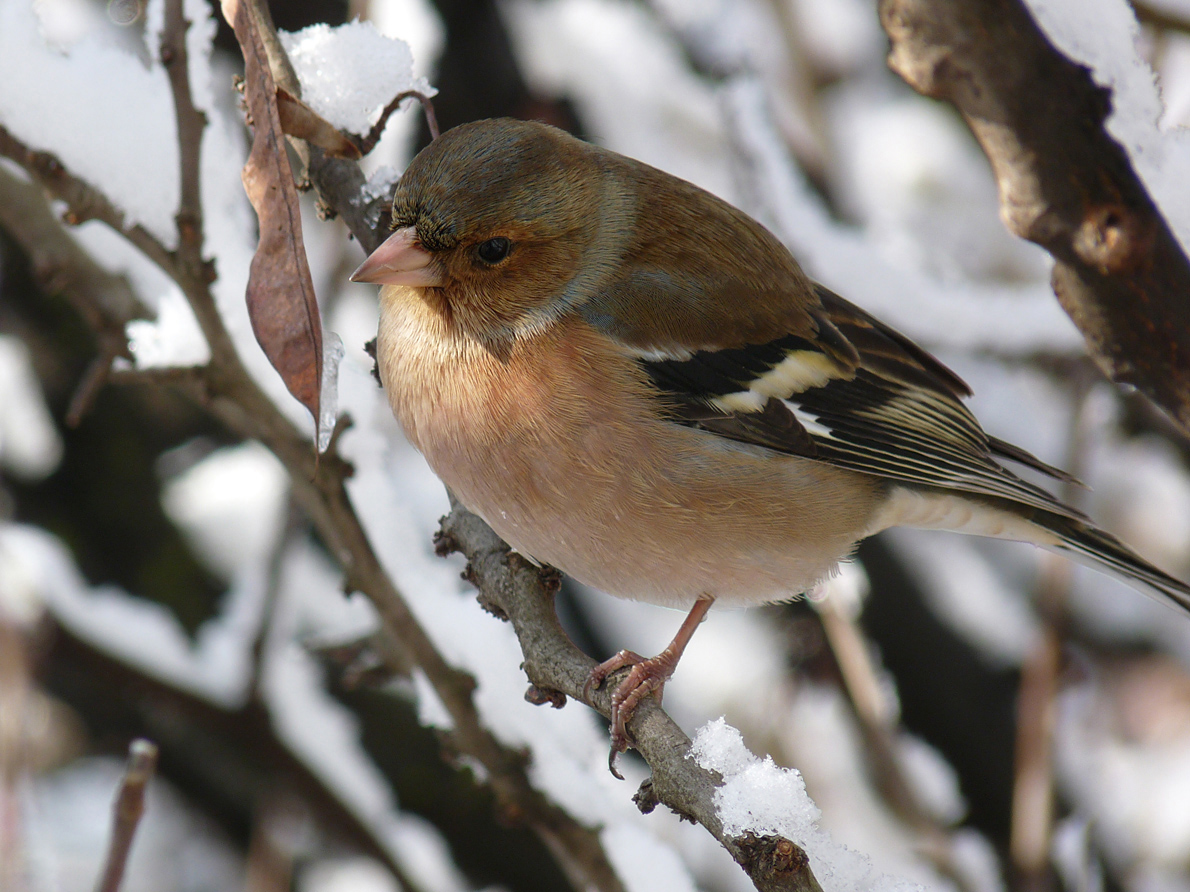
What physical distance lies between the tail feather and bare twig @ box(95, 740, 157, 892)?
2.38 meters

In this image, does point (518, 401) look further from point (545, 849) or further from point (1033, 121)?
point (545, 849)

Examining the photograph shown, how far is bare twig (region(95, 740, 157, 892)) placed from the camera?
1.52 m

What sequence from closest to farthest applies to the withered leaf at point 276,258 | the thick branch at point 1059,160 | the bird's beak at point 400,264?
1. the withered leaf at point 276,258
2. the thick branch at point 1059,160
3. the bird's beak at point 400,264

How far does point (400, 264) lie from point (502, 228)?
0.29 metres

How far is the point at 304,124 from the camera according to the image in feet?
6.63

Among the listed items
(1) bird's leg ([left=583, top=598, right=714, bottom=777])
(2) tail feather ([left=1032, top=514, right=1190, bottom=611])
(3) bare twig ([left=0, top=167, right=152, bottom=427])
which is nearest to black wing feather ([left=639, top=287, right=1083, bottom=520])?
(2) tail feather ([left=1032, top=514, right=1190, bottom=611])

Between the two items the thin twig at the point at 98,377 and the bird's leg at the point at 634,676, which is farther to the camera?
the thin twig at the point at 98,377

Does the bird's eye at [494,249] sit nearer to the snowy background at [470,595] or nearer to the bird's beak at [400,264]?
the bird's beak at [400,264]

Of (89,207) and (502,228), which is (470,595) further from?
(89,207)

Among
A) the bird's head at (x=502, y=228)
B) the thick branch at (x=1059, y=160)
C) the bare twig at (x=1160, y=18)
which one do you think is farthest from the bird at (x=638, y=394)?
the bare twig at (x=1160, y=18)

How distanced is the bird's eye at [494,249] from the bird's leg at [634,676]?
94 centimetres

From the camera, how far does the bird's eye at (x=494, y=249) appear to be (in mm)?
2678

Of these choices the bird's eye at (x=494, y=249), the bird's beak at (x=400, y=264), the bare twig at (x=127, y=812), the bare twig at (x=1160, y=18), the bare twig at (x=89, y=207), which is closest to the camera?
the bare twig at (x=127, y=812)

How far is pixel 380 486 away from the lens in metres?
2.68
